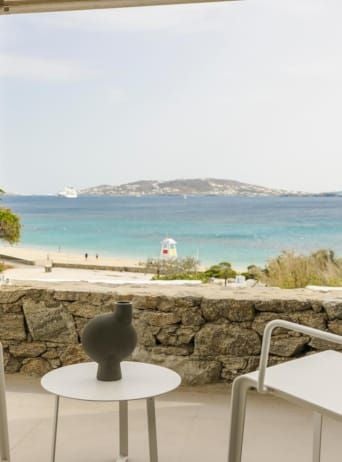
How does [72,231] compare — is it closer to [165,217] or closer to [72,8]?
[165,217]

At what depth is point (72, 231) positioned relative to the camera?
10734mm

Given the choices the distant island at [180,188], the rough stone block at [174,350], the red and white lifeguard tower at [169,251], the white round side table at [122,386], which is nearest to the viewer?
the white round side table at [122,386]

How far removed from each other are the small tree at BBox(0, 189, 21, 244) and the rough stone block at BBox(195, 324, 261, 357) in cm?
172

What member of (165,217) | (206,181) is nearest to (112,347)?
(165,217)

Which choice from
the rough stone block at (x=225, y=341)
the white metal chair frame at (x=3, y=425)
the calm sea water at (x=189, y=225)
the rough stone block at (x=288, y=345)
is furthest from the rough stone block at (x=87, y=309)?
the calm sea water at (x=189, y=225)

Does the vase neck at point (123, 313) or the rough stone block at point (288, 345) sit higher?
the vase neck at point (123, 313)

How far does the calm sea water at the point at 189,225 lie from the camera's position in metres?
9.05

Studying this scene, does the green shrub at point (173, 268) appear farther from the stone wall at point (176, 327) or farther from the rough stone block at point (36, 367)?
the rough stone block at point (36, 367)

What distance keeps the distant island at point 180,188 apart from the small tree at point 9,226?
5619 mm

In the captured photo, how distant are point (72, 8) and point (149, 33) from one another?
29.2 feet

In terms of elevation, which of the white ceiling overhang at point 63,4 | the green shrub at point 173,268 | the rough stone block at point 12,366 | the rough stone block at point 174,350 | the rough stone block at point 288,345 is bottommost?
the rough stone block at point 12,366

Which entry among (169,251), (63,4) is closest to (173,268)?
(169,251)

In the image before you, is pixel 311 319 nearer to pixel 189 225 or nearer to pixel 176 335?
pixel 176 335

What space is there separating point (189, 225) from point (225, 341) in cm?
699
